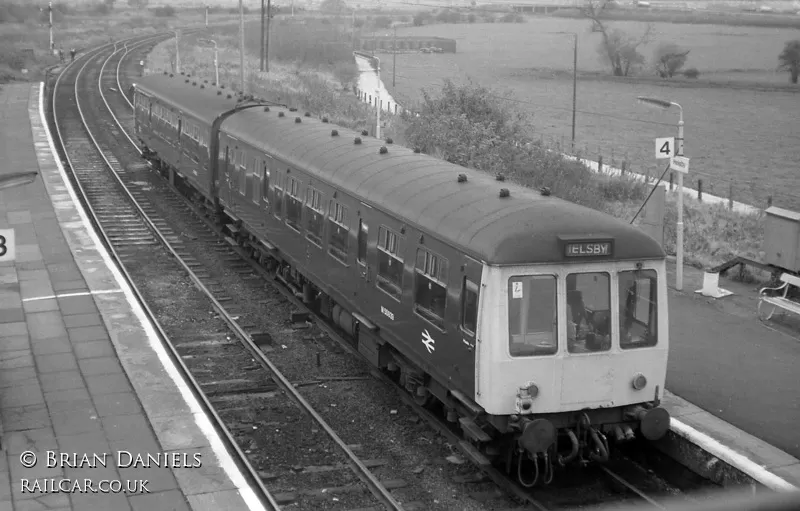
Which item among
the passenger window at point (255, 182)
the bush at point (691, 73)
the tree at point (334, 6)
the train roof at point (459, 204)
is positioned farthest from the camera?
the tree at point (334, 6)

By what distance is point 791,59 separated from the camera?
3016 centimetres

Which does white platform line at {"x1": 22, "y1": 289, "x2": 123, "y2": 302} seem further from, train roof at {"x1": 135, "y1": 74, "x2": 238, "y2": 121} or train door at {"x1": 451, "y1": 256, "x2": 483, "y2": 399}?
train door at {"x1": 451, "y1": 256, "x2": 483, "y2": 399}

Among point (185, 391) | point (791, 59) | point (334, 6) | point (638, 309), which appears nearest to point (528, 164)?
point (791, 59)

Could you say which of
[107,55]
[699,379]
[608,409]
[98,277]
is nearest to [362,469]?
[608,409]

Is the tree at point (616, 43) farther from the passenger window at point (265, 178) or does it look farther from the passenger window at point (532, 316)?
the passenger window at point (532, 316)

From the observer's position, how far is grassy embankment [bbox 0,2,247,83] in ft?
209

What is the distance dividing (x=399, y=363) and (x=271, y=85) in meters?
49.3

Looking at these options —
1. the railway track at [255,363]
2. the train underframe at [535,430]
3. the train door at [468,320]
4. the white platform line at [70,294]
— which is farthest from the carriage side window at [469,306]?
the white platform line at [70,294]

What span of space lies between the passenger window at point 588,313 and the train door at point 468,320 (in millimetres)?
983

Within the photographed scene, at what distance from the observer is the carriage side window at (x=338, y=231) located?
1378 centimetres

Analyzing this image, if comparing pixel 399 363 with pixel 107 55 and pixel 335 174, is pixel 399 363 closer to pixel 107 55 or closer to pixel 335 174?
pixel 335 174

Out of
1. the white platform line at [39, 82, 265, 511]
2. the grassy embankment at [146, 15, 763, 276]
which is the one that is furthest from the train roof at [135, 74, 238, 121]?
the grassy embankment at [146, 15, 763, 276]

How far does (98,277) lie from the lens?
17.9 meters

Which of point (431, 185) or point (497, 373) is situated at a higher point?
point (431, 185)
